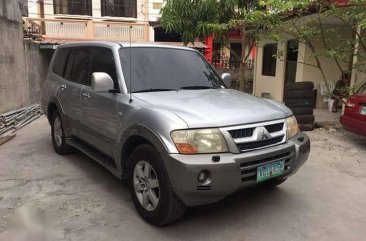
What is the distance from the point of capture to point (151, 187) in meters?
3.44

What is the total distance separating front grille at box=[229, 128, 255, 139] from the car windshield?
118cm

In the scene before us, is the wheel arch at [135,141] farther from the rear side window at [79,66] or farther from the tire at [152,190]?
the rear side window at [79,66]

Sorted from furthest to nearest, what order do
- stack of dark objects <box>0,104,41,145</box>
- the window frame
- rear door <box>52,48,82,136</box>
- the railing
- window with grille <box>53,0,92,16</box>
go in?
window with grille <box>53,0,92,16</box>, the railing, the window frame, stack of dark objects <box>0,104,41,145</box>, rear door <box>52,48,82,136</box>

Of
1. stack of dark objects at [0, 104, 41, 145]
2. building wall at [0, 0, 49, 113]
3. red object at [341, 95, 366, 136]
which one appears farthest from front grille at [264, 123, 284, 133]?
building wall at [0, 0, 49, 113]

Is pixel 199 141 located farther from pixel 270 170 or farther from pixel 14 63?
pixel 14 63

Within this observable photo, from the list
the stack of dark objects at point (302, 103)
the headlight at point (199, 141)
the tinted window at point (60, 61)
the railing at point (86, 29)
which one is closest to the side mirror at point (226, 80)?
the headlight at point (199, 141)

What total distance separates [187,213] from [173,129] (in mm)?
1075

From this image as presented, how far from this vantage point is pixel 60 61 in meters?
5.95

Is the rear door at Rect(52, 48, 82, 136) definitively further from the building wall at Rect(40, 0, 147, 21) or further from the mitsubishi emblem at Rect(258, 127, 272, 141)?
the building wall at Rect(40, 0, 147, 21)

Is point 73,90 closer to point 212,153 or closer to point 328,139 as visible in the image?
point 212,153

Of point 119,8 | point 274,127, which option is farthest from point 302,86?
point 119,8

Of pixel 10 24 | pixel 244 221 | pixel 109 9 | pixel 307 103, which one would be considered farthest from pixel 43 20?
pixel 244 221

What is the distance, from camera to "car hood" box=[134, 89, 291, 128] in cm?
323

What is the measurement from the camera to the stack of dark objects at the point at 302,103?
784cm
